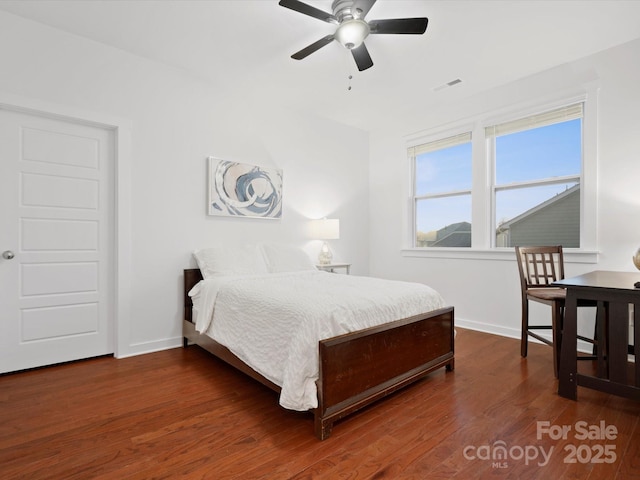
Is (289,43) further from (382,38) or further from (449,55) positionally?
(449,55)

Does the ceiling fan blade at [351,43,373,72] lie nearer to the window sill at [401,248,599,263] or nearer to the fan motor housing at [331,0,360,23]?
the fan motor housing at [331,0,360,23]

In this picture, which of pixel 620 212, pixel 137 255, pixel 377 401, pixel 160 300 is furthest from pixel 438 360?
pixel 137 255

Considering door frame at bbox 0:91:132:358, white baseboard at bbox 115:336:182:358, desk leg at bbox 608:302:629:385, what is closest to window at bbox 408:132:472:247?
desk leg at bbox 608:302:629:385

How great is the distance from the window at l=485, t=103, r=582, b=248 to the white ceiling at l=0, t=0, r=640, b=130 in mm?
547

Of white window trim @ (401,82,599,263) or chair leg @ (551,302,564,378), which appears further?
white window trim @ (401,82,599,263)

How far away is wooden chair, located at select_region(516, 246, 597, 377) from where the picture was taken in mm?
2533

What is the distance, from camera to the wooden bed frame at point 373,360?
5.72 ft

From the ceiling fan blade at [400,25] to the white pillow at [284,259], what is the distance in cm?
221

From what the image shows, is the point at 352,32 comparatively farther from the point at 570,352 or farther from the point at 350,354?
the point at 570,352

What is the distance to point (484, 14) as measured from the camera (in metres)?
2.44

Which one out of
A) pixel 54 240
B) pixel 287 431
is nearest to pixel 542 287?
pixel 287 431

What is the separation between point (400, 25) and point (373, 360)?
7.02 feet

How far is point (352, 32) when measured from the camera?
227cm

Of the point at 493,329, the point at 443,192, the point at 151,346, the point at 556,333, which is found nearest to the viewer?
the point at 556,333
